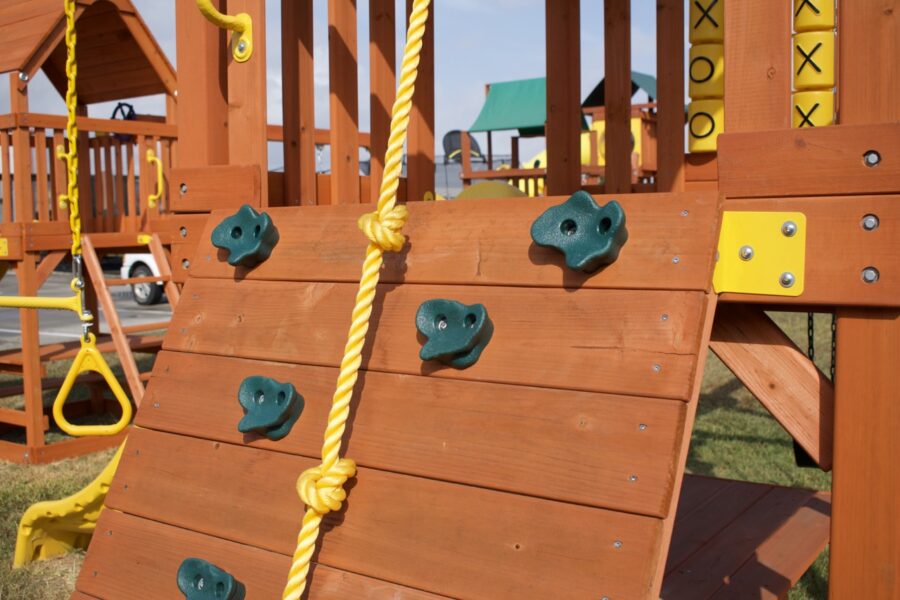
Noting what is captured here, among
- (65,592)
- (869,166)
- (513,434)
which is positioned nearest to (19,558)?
(65,592)

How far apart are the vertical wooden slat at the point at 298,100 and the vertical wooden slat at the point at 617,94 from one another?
1.24 m

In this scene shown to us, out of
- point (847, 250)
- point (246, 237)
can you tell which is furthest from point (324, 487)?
point (847, 250)

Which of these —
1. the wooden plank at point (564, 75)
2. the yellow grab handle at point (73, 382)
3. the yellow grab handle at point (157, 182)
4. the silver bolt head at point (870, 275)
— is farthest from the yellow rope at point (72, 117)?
the yellow grab handle at point (157, 182)

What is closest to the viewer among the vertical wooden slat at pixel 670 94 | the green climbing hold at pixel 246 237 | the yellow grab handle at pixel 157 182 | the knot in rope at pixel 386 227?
the knot in rope at pixel 386 227

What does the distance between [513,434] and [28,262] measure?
546 cm

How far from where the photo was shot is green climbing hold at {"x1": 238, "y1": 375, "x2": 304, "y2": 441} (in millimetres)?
1952

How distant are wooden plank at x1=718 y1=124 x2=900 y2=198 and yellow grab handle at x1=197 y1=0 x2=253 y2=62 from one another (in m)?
1.42

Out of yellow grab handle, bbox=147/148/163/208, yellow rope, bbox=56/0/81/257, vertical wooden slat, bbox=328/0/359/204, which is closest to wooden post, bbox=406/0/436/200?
vertical wooden slat, bbox=328/0/359/204

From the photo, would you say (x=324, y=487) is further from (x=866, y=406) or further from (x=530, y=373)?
(x=866, y=406)

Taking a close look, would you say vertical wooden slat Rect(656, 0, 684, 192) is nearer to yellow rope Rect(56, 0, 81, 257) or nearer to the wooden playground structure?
the wooden playground structure

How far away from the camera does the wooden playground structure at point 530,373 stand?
1604 millimetres

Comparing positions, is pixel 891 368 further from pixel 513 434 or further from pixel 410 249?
pixel 410 249

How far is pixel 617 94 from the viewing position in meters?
3.63

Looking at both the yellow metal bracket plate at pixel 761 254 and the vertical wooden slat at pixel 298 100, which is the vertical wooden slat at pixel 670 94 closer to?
the yellow metal bracket plate at pixel 761 254
